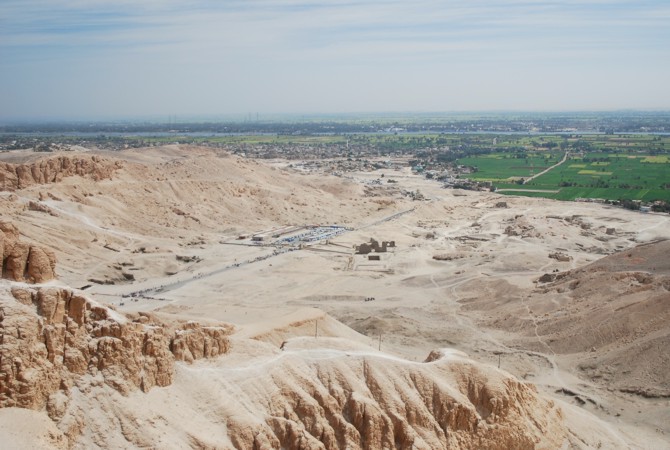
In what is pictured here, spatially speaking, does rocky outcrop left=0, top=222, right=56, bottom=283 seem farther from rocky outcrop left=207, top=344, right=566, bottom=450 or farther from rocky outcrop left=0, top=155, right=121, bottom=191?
rocky outcrop left=0, top=155, right=121, bottom=191

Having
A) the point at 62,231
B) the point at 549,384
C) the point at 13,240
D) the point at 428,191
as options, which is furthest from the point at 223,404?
the point at 428,191

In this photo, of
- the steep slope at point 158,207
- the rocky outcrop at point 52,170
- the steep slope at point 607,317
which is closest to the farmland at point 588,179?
the steep slope at point 158,207

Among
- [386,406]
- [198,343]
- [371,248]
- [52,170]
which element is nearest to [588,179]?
[371,248]

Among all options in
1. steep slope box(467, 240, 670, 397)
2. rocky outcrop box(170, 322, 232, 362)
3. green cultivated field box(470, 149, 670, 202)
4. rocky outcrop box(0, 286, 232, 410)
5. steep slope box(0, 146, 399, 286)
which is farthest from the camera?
green cultivated field box(470, 149, 670, 202)

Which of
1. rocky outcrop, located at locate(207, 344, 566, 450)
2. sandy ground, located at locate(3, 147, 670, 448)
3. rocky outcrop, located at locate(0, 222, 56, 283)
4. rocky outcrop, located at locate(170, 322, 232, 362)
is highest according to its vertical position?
rocky outcrop, located at locate(0, 222, 56, 283)

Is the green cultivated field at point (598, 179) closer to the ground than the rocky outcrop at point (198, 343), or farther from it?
closer to the ground

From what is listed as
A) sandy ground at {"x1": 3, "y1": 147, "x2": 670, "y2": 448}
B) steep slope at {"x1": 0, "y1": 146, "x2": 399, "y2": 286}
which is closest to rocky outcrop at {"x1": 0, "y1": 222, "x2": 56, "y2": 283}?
sandy ground at {"x1": 3, "y1": 147, "x2": 670, "y2": 448}

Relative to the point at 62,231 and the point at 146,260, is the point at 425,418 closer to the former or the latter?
the point at 146,260

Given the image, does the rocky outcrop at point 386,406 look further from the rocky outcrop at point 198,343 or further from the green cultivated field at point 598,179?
the green cultivated field at point 598,179
